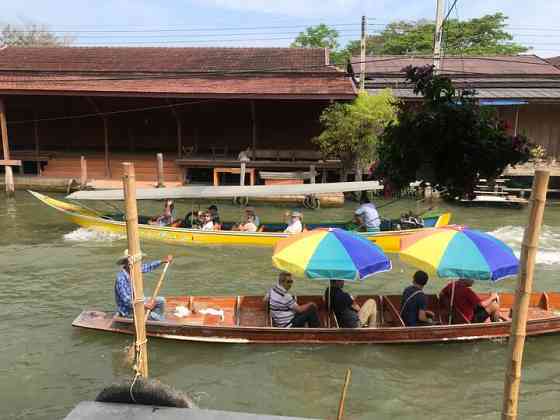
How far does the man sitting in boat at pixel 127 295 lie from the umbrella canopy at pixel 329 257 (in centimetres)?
195

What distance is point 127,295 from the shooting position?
781 cm

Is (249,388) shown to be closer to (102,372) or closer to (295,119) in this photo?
(102,372)

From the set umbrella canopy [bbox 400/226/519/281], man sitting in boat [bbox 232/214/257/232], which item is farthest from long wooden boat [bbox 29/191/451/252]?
umbrella canopy [bbox 400/226/519/281]

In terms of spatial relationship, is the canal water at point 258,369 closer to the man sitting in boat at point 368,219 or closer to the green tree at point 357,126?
the man sitting in boat at point 368,219

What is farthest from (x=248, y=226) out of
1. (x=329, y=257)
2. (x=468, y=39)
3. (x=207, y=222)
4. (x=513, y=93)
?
(x=468, y=39)

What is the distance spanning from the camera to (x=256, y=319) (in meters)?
8.48

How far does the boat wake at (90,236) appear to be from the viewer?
46.7ft

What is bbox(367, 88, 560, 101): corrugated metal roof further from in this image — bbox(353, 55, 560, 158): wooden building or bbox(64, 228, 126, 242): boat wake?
bbox(64, 228, 126, 242): boat wake

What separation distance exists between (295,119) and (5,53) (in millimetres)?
15292

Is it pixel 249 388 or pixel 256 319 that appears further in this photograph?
pixel 256 319

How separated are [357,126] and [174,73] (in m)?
8.55

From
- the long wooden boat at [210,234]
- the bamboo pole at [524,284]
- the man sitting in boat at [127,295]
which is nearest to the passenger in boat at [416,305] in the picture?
the man sitting in boat at [127,295]

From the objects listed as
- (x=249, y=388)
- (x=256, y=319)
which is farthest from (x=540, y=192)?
(x=256, y=319)

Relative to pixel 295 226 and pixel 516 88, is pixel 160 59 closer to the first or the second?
pixel 295 226
